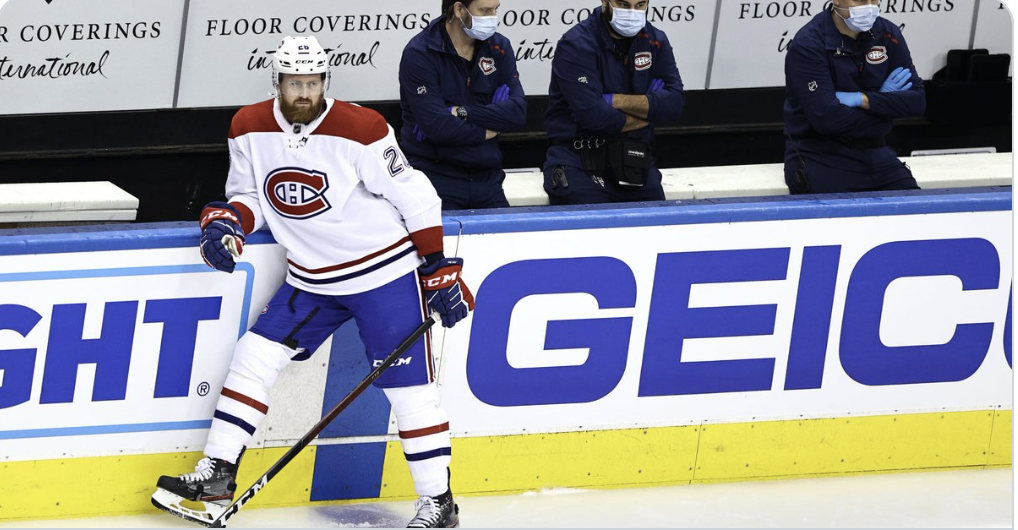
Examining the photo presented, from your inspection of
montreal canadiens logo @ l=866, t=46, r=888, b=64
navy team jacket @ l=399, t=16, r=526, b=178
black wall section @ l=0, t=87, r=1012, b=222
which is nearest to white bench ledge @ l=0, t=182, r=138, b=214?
black wall section @ l=0, t=87, r=1012, b=222

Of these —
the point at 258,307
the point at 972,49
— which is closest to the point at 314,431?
the point at 258,307

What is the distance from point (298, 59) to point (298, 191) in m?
0.37

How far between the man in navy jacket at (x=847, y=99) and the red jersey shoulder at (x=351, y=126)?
7.02 feet

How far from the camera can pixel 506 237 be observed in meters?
4.39

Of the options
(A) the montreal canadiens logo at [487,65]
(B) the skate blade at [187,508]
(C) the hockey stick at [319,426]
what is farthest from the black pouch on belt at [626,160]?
(B) the skate blade at [187,508]

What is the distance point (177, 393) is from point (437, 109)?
148 cm

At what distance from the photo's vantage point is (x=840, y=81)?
567 centimetres

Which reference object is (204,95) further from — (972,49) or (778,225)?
(972,49)

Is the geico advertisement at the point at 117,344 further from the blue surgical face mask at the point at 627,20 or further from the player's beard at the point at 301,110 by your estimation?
the blue surgical face mask at the point at 627,20

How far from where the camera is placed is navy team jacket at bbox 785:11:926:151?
18.3 ft

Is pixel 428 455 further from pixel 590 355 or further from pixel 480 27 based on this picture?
pixel 480 27

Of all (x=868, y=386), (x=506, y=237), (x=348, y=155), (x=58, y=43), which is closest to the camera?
(x=348, y=155)

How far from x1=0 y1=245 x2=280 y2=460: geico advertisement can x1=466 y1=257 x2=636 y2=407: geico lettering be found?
671 mm

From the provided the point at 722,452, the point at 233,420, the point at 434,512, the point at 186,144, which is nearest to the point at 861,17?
the point at 722,452
